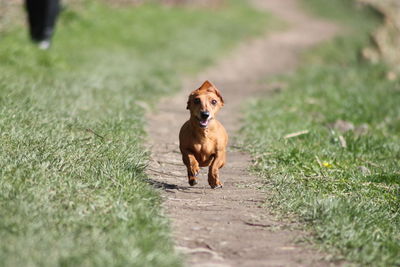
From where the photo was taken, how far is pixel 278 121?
7.98 meters

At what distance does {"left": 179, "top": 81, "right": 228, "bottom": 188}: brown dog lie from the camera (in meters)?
4.81

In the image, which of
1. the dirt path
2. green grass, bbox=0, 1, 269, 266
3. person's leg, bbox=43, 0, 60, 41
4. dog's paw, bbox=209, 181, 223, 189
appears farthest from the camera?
person's leg, bbox=43, 0, 60, 41

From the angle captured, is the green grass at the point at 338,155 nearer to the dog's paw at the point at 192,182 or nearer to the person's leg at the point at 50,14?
the dog's paw at the point at 192,182

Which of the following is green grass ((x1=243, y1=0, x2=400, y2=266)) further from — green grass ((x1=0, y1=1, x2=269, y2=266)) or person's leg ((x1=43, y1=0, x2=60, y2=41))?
person's leg ((x1=43, y1=0, x2=60, y2=41))

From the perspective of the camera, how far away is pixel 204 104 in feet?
15.7

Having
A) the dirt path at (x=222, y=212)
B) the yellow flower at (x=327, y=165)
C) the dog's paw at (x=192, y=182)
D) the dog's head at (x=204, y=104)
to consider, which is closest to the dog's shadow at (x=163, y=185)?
the dirt path at (x=222, y=212)

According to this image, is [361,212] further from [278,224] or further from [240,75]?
[240,75]

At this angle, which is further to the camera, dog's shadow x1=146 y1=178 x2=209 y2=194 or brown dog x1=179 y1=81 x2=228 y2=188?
dog's shadow x1=146 y1=178 x2=209 y2=194

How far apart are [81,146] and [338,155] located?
261 cm

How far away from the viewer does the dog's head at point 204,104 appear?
15.6 ft

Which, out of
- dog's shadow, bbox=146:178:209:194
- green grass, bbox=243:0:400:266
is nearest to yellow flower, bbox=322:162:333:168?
green grass, bbox=243:0:400:266

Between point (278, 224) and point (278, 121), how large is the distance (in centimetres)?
379

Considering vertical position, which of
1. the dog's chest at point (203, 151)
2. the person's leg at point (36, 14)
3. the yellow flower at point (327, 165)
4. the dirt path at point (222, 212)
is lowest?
the dirt path at point (222, 212)

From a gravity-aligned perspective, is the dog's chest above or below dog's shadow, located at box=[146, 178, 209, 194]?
above
